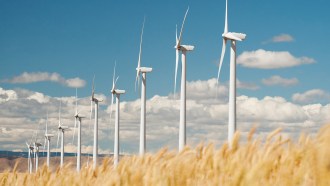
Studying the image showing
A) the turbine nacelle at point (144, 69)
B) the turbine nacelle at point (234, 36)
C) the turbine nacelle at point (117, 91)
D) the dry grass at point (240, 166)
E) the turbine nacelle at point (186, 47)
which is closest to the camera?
the dry grass at point (240, 166)

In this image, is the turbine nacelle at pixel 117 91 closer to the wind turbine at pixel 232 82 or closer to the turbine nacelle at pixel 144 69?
the turbine nacelle at pixel 144 69

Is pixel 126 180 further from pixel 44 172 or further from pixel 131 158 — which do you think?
pixel 44 172

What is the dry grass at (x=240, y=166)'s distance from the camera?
5086mm

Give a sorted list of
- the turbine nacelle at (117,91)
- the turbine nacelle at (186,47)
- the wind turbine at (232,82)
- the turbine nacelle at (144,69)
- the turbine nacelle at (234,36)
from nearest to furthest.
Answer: the wind turbine at (232,82) < the turbine nacelle at (234,36) < the turbine nacelle at (186,47) < the turbine nacelle at (144,69) < the turbine nacelle at (117,91)

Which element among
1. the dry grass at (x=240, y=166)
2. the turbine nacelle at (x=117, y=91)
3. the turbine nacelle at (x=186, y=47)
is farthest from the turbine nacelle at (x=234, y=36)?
the dry grass at (x=240, y=166)

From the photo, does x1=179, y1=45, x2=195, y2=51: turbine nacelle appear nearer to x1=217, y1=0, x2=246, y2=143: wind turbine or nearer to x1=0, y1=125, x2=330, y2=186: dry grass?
x1=217, y1=0, x2=246, y2=143: wind turbine

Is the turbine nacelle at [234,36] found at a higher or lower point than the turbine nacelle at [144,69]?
higher

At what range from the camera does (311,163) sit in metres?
4.96

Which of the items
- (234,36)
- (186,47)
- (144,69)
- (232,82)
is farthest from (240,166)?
(144,69)

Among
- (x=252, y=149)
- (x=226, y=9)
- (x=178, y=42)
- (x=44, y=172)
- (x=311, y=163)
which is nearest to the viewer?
(x=311, y=163)

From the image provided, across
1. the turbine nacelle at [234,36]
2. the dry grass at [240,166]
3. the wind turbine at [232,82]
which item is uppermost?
the turbine nacelle at [234,36]

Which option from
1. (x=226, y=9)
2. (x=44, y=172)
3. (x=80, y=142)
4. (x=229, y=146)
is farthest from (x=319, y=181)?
(x=80, y=142)

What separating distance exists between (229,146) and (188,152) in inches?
36.9

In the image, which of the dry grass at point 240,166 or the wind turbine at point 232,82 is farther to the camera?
the wind turbine at point 232,82
